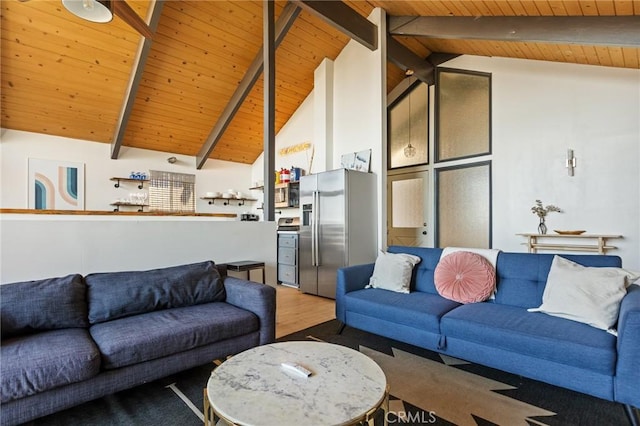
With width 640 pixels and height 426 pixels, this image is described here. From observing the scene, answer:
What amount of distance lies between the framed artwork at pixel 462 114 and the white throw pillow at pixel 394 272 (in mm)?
3021

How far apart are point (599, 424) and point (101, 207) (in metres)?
6.42

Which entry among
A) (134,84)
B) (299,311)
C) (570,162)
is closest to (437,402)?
(299,311)

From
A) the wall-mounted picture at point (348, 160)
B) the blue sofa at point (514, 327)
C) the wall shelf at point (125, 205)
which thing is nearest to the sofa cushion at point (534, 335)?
the blue sofa at point (514, 327)

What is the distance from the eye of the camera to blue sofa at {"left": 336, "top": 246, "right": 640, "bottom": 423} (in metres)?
1.69

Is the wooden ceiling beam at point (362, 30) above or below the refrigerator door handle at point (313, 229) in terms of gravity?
above

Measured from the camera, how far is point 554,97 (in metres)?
4.41

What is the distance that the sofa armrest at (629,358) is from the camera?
1610 mm

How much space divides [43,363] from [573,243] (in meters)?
5.30

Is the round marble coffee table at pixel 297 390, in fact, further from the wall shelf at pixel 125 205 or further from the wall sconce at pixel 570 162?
the wall shelf at pixel 125 205

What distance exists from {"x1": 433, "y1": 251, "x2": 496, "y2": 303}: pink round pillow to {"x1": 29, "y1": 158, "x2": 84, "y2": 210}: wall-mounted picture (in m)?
5.47

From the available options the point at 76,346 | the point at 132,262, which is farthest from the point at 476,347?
the point at 132,262

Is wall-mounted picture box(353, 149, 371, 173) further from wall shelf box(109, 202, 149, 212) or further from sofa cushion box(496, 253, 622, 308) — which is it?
wall shelf box(109, 202, 149, 212)

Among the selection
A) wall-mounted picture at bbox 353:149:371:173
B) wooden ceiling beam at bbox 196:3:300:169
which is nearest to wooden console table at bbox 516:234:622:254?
wall-mounted picture at bbox 353:149:371:173

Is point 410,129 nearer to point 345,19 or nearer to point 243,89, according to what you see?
point 345,19
